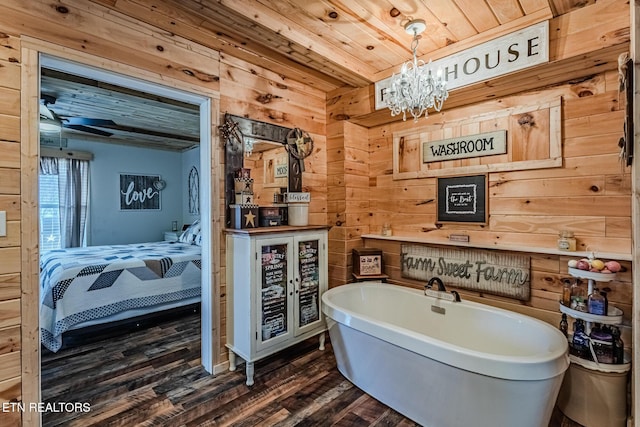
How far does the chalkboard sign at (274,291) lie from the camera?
2365 millimetres

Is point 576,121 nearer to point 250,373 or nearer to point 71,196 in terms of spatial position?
point 250,373

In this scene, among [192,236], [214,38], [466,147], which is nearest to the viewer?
[214,38]

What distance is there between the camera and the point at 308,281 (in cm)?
269

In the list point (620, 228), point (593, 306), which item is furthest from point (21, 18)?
point (620, 228)

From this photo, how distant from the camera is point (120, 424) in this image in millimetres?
1854

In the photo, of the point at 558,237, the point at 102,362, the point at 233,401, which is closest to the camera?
the point at 233,401

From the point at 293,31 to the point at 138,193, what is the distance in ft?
16.7

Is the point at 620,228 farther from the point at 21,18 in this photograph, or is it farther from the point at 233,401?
the point at 21,18

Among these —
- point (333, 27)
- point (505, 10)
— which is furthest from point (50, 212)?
point (505, 10)

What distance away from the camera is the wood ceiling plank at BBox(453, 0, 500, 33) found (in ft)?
6.16

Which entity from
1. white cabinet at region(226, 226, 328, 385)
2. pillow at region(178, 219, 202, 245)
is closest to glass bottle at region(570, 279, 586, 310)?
white cabinet at region(226, 226, 328, 385)

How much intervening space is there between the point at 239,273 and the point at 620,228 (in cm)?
260

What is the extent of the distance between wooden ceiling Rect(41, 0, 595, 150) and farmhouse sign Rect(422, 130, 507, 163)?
28.0 inches

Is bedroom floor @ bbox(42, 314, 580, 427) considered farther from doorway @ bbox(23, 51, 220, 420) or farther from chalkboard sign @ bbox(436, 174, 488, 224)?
chalkboard sign @ bbox(436, 174, 488, 224)
